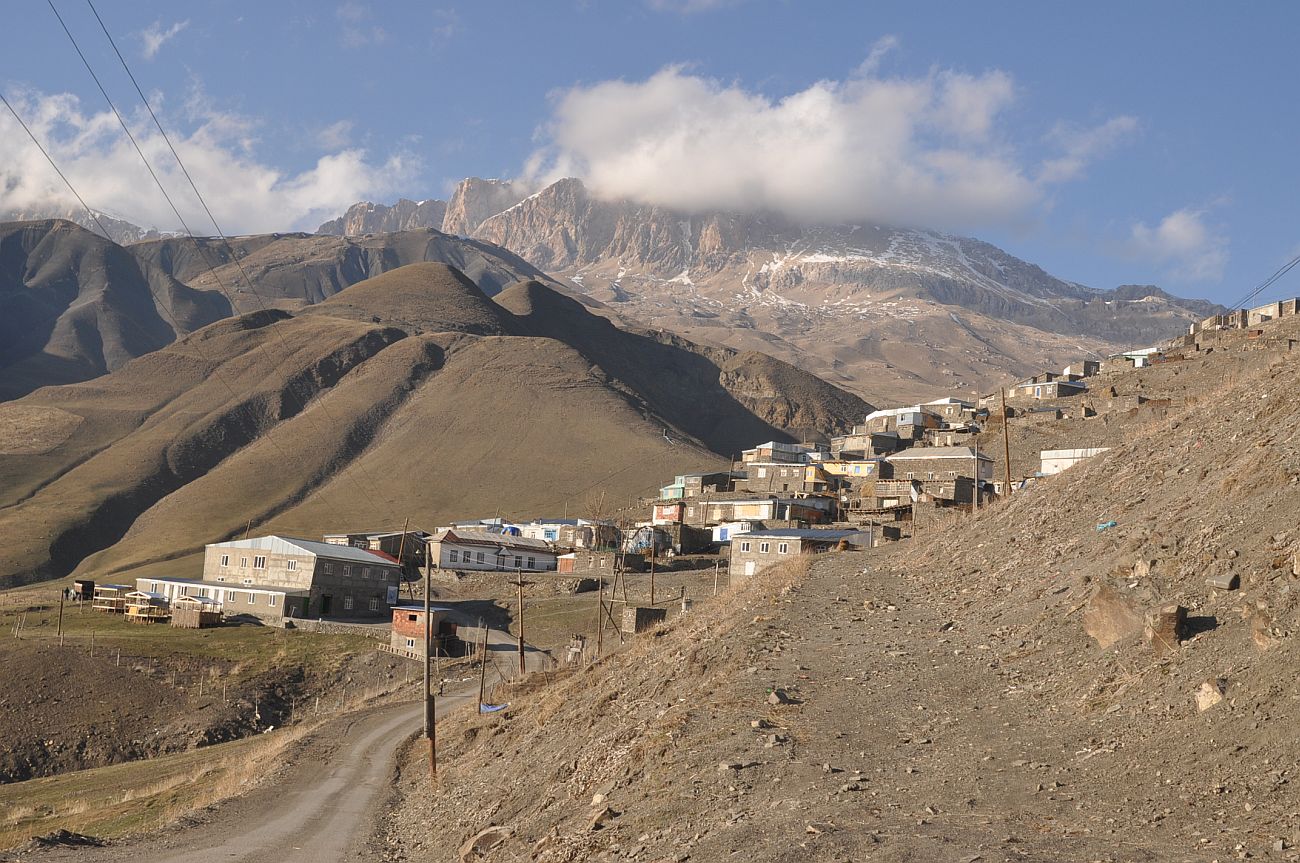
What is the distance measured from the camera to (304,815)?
97.9 feet

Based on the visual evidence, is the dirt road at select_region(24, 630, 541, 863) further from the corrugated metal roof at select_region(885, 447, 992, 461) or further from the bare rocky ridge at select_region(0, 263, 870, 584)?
the bare rocky ridge at select_region(0, 263, 870, 584)

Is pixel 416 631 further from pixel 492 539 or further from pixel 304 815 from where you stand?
pixel 304 815

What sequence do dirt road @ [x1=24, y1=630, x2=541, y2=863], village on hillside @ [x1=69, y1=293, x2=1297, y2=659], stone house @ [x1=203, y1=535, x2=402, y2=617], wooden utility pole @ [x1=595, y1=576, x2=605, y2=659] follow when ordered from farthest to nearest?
stone house @ [x1=203, y1=535, x2=402, y2=617]
village on hillside @ [x1=69, y1=293, x2=1297, y2=659]
wooden utility pole @ [x1=595, y1=576, x2=605, y2=659]
dirt road @ [x1=24, y1=630, x2=541, y2=863]

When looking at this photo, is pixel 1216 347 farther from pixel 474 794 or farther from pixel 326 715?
pixel 474 794

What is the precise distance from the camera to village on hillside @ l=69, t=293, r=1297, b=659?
69688 millimetres

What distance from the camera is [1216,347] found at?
3971 inches

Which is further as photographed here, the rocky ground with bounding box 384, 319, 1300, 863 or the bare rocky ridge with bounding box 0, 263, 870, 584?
the bare rocky ridge with bounding box 0, 263, 870, 584

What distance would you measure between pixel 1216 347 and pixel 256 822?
9364cm

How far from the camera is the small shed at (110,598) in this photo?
80000 millimetres

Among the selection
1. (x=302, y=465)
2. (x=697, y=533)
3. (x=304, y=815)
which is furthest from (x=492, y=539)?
(x=302, y=465)

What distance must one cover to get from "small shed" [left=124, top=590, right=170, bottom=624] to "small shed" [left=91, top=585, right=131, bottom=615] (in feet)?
1.69

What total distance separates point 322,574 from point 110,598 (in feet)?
54.6

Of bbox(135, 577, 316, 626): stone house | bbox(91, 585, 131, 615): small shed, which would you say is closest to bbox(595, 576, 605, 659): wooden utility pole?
bbox(135, 577, 316, 626): stone house

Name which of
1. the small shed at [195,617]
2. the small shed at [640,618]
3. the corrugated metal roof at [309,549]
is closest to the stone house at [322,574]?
the corrugated metal roof at [309,549]
